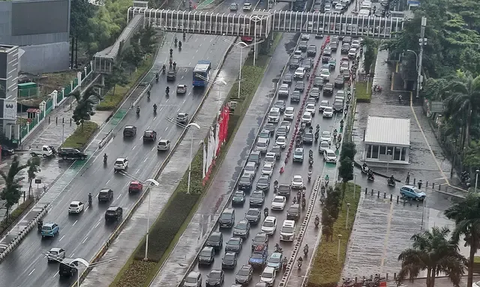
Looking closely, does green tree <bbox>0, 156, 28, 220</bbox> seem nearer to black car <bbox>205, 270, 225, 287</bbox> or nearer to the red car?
the red car

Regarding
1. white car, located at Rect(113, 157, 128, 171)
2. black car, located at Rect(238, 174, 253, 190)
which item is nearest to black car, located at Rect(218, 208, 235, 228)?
black car, located at Rect(238, 174, 253, 190)

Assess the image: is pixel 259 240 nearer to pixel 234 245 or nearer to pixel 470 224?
pixel 234 245

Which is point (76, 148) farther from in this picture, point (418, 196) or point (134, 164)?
point (418, 196)

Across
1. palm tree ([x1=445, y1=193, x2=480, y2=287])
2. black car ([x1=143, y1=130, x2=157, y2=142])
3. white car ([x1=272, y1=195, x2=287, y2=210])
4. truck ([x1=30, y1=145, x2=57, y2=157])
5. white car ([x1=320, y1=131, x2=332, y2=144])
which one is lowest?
white car ([x1=272, y1=195, x2=287, y2=210])

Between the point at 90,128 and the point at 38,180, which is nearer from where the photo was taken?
the point at 38,180

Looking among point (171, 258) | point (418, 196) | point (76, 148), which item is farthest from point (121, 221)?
point (418, 196)

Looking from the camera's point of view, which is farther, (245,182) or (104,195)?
(245,182)

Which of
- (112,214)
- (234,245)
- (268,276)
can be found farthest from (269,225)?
(112,214)
